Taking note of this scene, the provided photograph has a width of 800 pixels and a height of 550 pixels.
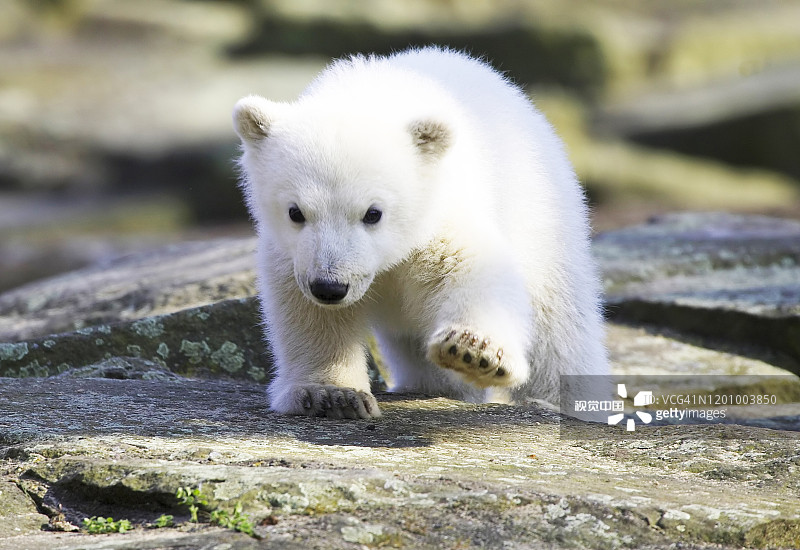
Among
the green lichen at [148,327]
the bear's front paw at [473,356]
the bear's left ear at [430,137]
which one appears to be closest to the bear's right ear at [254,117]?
the bear's left ear at [430,137]

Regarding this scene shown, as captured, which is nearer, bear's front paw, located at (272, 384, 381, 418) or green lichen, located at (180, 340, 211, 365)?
bear's front paw, located at (272, 384, 381, 418)

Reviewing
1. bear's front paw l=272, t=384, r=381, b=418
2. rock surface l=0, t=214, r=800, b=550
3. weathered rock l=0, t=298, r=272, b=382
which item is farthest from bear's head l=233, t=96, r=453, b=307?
weathered rock l=0, t=298, r=272, b=382

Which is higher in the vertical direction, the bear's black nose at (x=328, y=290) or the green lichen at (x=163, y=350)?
the bear's black nose at (x=328, y=290)

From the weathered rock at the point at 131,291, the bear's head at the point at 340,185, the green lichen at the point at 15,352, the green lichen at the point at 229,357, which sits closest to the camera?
the bear's head at the point at 340,185

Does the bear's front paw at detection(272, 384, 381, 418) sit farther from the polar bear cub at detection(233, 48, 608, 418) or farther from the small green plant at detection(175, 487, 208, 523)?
the small green plant at detection(175, 487, 208, 523)

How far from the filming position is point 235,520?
9.37ft

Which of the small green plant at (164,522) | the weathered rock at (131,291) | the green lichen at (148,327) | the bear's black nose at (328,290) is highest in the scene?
the weathered rock at (131,291)

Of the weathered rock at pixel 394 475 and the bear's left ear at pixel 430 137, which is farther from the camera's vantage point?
the bear's left ear at pixel 430 137

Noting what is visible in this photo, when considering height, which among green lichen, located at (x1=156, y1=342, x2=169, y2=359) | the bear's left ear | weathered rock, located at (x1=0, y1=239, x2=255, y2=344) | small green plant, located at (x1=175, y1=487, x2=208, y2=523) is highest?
the bear's left ear

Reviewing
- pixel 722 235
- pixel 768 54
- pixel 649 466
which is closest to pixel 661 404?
pixel 649 466

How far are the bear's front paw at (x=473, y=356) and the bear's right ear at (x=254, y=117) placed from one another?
1.37 meters

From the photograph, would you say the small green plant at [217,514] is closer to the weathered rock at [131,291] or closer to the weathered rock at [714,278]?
the weathered rock at [131,291]

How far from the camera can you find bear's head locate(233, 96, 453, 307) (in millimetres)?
4215

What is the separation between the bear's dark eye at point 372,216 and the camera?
14.2 ft
